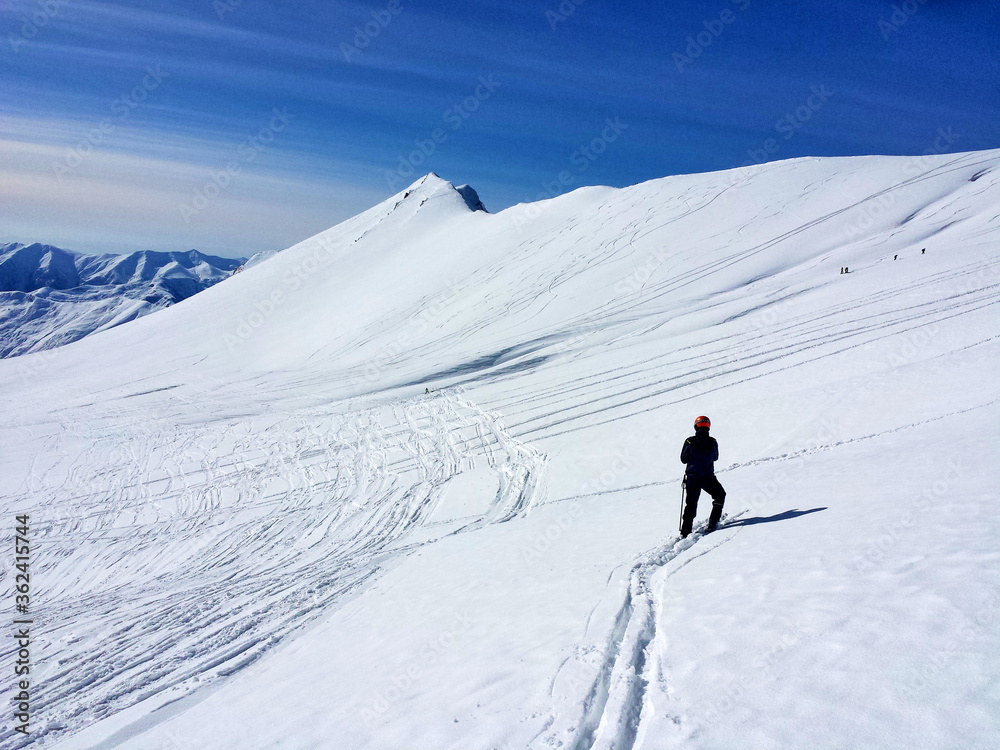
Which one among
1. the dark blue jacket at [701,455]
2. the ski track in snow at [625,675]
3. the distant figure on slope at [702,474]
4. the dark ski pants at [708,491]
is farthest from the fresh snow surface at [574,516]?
the dark blue jacket at [701,455]

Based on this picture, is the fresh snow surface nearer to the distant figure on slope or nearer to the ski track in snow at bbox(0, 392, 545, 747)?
the ski track in snow at bbox(0, 392, 545, 747)

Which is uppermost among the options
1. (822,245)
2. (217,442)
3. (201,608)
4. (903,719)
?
(822,245)

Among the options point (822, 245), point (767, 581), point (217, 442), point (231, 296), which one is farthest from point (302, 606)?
point (231, 296)

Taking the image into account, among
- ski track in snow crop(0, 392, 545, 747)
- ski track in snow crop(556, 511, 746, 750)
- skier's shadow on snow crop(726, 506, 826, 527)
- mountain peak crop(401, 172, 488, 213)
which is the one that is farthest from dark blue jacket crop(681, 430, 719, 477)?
mountain peak crop(401, 172, 488, 213)

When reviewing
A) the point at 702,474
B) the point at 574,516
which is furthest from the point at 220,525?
the point at 702,474

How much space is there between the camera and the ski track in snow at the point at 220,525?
772 cm

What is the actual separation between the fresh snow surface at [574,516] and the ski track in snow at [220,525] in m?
0.08

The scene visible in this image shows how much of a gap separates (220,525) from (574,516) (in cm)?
787

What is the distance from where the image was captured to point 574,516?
10.6 m

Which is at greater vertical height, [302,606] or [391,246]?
[391,246]

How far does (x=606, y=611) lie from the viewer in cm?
582

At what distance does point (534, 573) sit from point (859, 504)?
409cm

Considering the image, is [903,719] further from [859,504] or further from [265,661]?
[265,661]

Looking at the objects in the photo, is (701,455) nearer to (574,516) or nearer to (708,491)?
(708,491)
